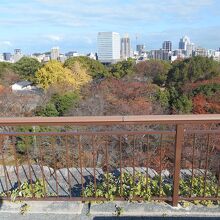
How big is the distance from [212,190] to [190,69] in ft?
73.4

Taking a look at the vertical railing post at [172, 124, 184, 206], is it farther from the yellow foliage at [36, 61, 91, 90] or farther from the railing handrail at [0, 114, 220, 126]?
the yellow foliage at [36, 61, 91, 90]

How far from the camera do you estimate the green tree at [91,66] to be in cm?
2972

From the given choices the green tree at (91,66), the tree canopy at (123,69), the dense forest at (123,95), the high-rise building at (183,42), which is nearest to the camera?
the dense forest at (123,95)

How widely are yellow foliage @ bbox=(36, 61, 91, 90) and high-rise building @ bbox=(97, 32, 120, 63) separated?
37809 millimetres

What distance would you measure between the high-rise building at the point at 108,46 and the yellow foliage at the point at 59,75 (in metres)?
37.8

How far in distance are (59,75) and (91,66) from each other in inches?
229

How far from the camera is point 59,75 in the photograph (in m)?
26.8

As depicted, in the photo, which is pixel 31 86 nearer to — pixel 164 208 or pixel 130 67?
pixel 130 67

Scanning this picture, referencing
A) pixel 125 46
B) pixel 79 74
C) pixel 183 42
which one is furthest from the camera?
pixel 183 42

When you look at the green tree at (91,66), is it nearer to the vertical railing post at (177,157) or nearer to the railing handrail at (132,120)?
the vertical railing post at (177,157)

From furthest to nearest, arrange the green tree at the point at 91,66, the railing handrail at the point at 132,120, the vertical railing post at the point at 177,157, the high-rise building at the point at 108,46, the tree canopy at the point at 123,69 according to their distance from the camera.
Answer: the high-rise building at the point at 108,46 → the green tree at the point at 91,66 → the tree canopy at the point at 123,69 → the vertical railing post at the point at 177,157 → the railing handrail at the point at 132,120

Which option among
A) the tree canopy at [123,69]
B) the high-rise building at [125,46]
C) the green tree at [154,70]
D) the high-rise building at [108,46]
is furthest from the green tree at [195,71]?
the high-rise building at [125,46]

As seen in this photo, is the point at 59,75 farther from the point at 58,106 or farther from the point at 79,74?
the point at 58,106

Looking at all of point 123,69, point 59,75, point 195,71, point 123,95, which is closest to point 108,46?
point 123,69
